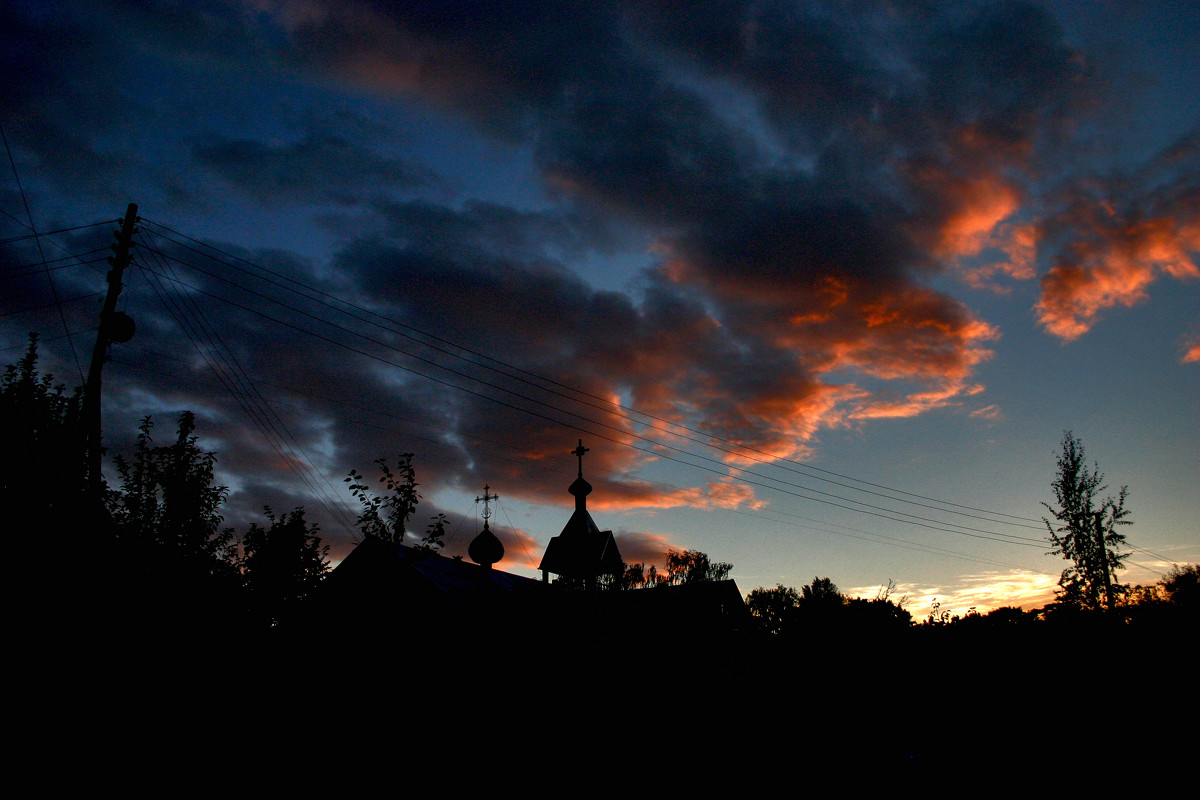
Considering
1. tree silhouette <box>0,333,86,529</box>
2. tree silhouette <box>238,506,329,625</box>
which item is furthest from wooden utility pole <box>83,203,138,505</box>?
tree silhouette <box>238,506,329,625</box>

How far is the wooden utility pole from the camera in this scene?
14.6 meters

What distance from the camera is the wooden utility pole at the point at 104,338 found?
14555 mm

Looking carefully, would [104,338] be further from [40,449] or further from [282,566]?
[282,566]

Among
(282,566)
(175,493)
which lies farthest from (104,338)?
(282,566)

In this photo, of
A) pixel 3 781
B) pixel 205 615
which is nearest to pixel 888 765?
pixel 3 781

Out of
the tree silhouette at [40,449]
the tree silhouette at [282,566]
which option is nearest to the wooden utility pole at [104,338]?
the tree silhouette at [40,449]

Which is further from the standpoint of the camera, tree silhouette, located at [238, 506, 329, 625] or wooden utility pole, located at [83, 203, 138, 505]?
tree silhouette, located at [238, 506, 329, 625]

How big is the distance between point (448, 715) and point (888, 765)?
998cm

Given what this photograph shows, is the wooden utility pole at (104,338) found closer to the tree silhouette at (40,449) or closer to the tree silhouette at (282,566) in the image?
the tree silhouette at (40,449)

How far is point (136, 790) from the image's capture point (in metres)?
12.7

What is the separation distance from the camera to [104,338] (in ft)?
50.9

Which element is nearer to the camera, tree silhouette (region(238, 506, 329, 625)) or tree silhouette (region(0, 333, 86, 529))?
tree silhouette (region(0, 333, 86, 529))

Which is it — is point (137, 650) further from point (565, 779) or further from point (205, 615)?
point (565, 779)

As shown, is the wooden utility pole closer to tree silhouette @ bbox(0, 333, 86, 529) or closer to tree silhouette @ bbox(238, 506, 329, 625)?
tree silhouette @ bbox(0, 333, 86, 529)
